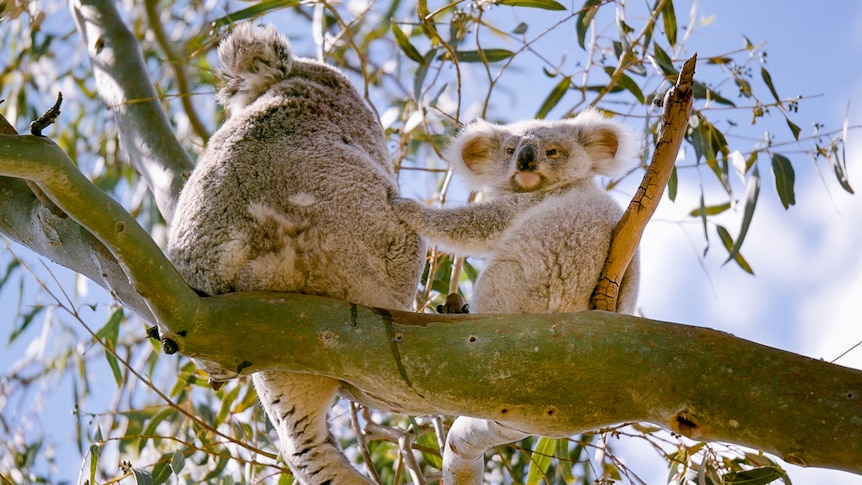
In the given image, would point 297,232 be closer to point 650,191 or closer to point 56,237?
point 56,237

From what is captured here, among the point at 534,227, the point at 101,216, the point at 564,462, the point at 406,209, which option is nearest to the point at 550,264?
the point at 534,227

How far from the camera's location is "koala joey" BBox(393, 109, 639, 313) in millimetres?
2434

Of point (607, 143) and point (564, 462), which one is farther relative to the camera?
point (564, 462)

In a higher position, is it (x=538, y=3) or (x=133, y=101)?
(x=538, y=3)

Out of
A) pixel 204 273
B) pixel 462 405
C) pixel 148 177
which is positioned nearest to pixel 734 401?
pixel 462 405

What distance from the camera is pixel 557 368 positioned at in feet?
6.40

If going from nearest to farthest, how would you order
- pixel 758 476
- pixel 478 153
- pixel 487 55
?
pixel 758 476 < pixel 478 153 < pixel 487 55

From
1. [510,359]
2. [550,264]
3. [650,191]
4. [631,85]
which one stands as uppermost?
[631,85]

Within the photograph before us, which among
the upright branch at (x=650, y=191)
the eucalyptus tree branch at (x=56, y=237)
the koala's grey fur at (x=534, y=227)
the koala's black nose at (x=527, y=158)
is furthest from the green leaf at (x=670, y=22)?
the eucalyptus tree branch at (x=56, y=237)

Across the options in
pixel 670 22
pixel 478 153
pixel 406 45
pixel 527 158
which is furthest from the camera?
pixel 406 45

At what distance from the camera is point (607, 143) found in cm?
312

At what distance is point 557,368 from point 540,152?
1.13 m

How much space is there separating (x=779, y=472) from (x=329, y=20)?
3706 millimetres

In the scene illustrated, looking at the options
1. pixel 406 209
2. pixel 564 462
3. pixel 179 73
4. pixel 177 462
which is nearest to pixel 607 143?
pixel 406 209
